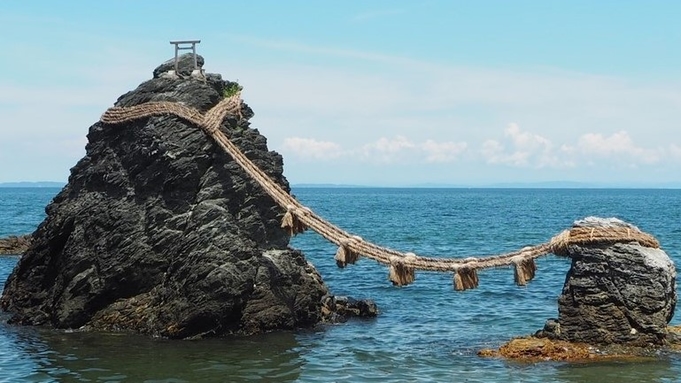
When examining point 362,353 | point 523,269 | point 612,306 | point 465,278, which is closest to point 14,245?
point 362,353

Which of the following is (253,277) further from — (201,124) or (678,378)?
(678,378)

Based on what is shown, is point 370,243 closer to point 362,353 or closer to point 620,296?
point 362,353

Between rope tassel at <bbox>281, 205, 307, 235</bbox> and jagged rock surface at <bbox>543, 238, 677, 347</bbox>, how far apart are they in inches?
267

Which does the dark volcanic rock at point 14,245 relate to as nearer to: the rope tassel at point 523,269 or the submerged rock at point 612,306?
the rope tassel at point 523,269

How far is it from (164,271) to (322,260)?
20135 mm

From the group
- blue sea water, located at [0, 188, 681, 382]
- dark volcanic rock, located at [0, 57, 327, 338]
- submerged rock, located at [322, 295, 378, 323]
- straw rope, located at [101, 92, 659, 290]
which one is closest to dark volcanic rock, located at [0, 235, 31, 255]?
blue sea water, located at [0, 188, 681, 382]

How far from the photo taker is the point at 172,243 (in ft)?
70.6

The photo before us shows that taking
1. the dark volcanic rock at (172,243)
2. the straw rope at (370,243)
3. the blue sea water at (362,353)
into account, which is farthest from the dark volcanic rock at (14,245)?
the straw rope at (370,243)

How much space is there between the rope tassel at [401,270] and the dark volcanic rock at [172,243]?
357 centimetres

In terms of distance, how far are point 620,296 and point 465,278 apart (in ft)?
11.3

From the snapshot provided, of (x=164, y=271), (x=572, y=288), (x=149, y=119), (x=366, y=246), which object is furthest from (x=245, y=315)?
(x=572, y=288)

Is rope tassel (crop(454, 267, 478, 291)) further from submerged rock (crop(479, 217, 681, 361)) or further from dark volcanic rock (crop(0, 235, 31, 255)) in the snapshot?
dark volcanic rock (crop(0, 235, 31, 255))

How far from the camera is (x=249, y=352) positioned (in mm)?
19344

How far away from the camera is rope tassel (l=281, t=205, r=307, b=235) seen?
21281 millimetres
